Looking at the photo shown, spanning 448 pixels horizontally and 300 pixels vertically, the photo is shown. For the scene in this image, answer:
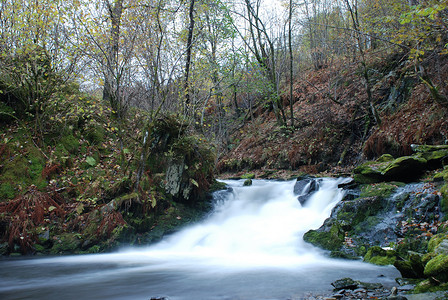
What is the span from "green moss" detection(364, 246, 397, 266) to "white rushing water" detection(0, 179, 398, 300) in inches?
7.5

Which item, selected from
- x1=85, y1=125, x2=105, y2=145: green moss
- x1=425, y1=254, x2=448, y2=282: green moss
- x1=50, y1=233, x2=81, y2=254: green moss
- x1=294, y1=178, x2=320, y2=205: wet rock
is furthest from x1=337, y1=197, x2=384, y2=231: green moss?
x1=85, y1=125, x2=105, y2=145: green moss

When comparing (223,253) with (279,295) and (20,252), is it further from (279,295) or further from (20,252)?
(20,252)

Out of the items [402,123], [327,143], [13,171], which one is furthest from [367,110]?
[13,171]

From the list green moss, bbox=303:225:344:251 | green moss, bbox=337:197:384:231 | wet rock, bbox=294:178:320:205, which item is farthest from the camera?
wet rock, bbox=294:178:320:205

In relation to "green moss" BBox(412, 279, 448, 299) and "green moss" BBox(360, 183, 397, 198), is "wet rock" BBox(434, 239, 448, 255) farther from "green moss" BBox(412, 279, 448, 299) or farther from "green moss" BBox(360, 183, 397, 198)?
"green moss" BBox(360, 183, 397, 198)

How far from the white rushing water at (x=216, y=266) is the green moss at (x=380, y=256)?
19cm

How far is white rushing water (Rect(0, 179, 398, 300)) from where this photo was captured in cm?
427

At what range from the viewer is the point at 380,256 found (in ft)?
16.3

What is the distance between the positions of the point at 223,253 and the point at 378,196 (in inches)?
153

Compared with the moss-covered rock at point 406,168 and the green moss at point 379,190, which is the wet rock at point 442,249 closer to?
the green moss at point 379,190

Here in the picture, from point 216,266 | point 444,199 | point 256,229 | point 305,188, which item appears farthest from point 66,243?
point 444,199

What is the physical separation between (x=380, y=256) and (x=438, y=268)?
1941 millimetres

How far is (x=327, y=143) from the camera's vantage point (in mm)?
12602

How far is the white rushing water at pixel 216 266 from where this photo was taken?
427cm
